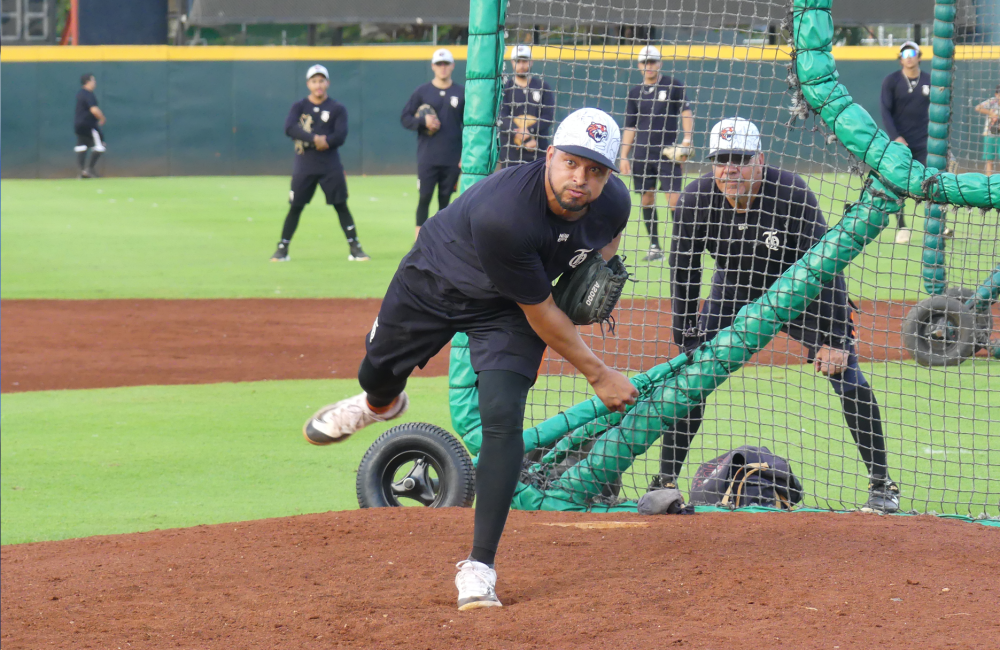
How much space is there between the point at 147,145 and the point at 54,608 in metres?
24.3

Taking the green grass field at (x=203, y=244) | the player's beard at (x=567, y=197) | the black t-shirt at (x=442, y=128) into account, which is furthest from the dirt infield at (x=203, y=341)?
the player's beard at (x=567, y=197)

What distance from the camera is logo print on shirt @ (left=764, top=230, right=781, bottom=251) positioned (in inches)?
224

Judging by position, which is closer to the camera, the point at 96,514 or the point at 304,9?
the point at 96,514

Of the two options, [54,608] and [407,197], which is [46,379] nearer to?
[54,608]

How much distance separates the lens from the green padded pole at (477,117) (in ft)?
18.7

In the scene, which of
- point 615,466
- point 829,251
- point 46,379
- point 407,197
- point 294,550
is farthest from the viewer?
point 407,197

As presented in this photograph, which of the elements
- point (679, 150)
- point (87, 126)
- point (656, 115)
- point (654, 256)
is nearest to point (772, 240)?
point (656, 115)

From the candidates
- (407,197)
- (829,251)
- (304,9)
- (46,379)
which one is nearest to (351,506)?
(829,251)

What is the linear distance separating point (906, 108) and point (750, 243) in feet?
30.2

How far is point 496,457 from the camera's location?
4.13m

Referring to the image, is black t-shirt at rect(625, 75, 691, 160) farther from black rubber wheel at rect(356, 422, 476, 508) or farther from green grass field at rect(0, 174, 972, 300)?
black rubber wheel at rect(356, 422, 476, 508)

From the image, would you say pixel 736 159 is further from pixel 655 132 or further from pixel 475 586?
pixel 475 586

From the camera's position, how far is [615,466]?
5887 mm

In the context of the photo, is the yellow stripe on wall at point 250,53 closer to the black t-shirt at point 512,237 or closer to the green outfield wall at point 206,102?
the green outfield wall at point 206,102
